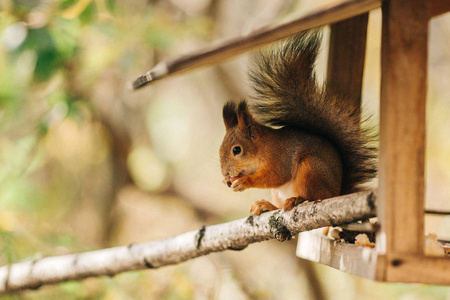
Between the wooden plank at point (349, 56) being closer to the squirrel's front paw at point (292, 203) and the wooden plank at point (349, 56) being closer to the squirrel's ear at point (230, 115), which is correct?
the squirrel's ear at point (230, 115)

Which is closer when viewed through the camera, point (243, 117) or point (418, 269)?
point (418, 269)

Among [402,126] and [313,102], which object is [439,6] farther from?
[402,126]

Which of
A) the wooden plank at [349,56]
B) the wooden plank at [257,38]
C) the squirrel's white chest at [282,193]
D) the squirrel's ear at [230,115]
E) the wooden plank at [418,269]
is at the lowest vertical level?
the wooden plank at [418,269]

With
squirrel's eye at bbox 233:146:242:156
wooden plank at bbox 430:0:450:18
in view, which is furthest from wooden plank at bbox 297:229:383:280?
wooden plank at bbox 430:0:450:18

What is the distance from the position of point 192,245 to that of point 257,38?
0.79m

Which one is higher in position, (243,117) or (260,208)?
(243,117)

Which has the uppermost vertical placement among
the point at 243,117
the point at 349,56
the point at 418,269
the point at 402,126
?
the point at 349,56

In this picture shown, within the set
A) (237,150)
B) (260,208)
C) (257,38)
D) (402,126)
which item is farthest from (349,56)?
(257,38)

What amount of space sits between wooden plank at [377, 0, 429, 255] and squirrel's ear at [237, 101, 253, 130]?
54 centimetres

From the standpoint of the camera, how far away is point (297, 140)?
4.28ft

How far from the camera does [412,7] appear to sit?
88 centimetres

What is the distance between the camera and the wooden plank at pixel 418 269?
0.83 m

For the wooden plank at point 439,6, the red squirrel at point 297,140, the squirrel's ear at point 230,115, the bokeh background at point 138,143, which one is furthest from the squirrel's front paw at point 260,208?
the bokeh background at point 138,143

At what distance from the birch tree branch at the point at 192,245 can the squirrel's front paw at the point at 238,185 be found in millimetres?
78
